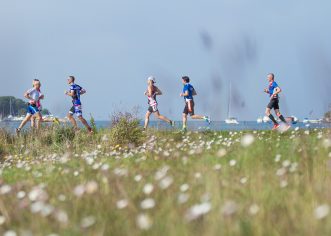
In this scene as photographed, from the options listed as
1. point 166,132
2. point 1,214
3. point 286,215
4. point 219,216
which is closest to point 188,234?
point 219,216

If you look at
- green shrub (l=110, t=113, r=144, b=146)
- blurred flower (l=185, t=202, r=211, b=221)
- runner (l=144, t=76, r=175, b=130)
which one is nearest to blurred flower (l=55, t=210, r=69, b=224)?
blurred flower (l=185, t=202, r=211, b=221)

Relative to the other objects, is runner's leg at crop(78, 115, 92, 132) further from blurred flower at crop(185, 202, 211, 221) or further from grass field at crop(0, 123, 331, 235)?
blurred flower at crop(185, 202, 211, 221)

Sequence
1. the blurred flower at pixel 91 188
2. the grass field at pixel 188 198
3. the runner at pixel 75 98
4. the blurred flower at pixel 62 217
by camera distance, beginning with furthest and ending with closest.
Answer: the runner at pixel 75 98
the blurred flower at pixel 91 188
the blurred flower at pixel 62 217
the grass field at pixel 188 198

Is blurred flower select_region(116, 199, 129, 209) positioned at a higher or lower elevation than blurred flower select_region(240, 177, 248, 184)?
lower

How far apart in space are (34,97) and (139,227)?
15858 mm

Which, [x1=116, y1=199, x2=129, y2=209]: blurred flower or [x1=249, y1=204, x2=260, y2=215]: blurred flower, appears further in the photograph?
[x1=116, y1=199, x2=129, y2=209]: blurred flower

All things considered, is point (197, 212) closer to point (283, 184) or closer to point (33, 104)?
point (283, 184)

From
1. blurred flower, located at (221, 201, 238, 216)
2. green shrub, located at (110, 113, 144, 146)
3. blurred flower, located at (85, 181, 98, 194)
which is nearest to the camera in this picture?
blurred flower, located at (221, 201, 238, 216)

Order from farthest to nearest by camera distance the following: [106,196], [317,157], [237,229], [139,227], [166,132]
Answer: [166,132] → [317,157] → [106,196] → [139,227] → [237,229]

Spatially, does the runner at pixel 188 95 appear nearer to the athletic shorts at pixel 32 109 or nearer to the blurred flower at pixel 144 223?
the athletic shorts at pixel 32 109

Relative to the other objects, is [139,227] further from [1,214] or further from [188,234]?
[1,214]

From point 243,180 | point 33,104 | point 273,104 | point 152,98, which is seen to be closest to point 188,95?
point 152,98

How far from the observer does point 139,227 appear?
13.0 feet

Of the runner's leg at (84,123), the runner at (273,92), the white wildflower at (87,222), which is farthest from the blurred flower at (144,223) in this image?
the runner's leg at (84,123)
